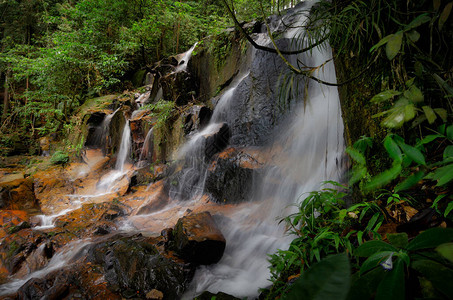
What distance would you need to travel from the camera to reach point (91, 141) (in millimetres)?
10773

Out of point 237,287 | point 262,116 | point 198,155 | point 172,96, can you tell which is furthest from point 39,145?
point 237,287

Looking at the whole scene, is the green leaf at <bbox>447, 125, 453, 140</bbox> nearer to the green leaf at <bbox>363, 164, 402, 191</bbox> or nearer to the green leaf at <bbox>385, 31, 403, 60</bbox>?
the green leaf at <bbox>363, 164, 402, 191</bbox>

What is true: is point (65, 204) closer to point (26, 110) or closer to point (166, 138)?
point (166, 138)

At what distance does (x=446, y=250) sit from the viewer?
0.71 metres

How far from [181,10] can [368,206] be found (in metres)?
13.7

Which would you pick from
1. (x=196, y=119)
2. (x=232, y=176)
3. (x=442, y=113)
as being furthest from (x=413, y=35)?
(x=196, y=119)

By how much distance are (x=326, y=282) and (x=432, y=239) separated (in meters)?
0.65

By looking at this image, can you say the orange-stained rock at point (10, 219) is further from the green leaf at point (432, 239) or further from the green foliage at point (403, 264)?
the green leaf at point (432, 239)

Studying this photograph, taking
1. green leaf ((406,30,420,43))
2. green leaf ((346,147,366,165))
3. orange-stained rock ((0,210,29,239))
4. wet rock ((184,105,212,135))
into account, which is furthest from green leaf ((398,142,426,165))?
orange-stained rock ((0,210,29,239))

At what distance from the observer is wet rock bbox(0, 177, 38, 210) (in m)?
5.79

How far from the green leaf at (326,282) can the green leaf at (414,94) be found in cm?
155

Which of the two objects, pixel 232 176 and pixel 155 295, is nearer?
pixel 155 295

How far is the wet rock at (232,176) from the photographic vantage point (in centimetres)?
524

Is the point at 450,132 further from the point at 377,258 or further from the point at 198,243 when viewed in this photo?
the point at 198,243
